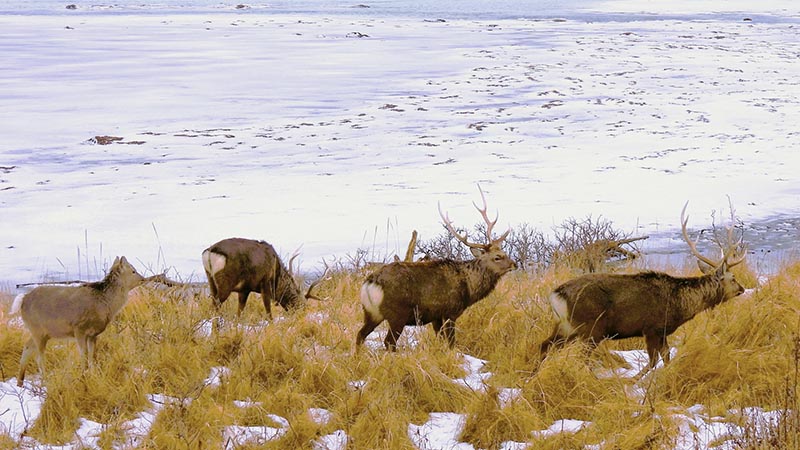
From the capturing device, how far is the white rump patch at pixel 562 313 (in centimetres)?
609

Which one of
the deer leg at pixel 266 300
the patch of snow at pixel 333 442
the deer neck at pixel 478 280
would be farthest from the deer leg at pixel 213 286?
the patch of snow at pixel 333 442

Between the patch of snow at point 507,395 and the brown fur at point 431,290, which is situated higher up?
the brown fur at point 431,290

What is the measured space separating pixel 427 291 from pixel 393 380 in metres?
0.79

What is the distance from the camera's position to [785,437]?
4703 millimetres

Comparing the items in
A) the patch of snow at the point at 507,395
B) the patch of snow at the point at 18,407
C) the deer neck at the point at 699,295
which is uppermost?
the deer neck at the point at 699,295

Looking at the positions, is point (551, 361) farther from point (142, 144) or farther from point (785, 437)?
point (142, 144)

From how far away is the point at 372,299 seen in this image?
6.35 m

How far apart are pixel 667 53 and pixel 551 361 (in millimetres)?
27444

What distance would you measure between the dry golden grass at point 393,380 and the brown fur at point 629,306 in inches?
5.9

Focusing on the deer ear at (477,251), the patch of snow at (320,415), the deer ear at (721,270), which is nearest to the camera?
the patch of snow at (320,415)

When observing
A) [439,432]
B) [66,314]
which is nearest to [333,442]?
[439,432]

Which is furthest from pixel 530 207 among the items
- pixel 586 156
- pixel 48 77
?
pixel 48 77

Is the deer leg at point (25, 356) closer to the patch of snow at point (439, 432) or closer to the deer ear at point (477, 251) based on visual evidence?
the patch of snow at point (439, 432)

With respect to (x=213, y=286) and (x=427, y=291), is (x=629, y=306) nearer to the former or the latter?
(x=427, y=291)
